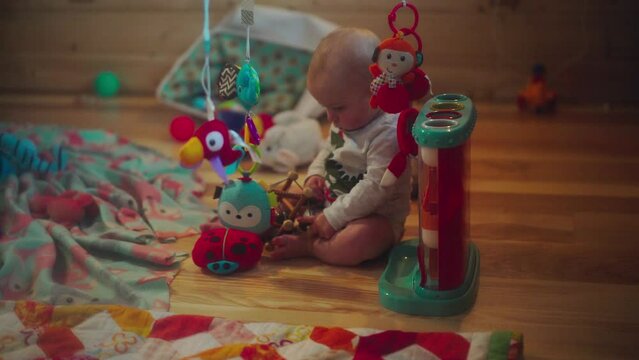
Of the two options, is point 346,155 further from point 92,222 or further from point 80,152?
point 80,152

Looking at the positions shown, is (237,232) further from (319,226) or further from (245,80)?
(245,80)

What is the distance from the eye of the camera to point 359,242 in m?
1.63

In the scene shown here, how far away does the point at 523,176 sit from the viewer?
7.02 ft

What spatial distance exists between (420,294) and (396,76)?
1.26 ft

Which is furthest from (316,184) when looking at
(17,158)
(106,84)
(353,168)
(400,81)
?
(106,84)

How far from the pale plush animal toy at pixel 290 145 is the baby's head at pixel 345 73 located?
568 mm

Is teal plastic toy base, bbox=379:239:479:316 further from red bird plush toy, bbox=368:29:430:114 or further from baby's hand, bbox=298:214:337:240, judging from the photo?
red bird plush toy, bbox=368:29:430:114

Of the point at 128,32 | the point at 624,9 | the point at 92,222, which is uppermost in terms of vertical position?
the point at 624,9

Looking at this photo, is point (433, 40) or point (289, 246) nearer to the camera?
point (289, 246)

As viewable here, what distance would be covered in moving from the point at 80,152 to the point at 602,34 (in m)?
1.65

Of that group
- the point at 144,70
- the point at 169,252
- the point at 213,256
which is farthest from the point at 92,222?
the point at 144,70

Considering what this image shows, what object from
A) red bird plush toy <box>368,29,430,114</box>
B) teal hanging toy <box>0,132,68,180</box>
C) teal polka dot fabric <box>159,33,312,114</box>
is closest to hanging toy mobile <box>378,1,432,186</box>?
red bird plush toy <box>368,29,430,114</box>

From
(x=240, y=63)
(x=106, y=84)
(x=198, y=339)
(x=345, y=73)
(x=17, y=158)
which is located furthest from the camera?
(x=106, y=84)

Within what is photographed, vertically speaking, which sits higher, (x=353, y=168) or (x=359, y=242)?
(x=353, y=168)
